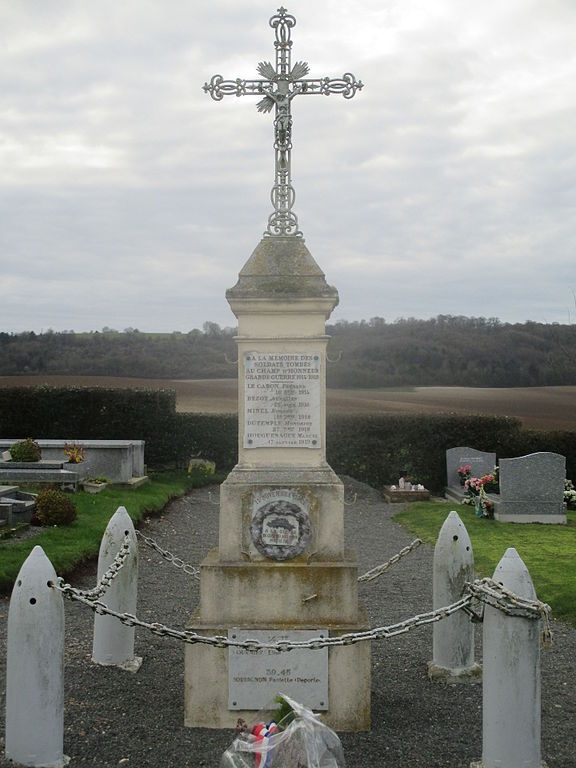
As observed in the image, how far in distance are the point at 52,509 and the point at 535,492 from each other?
370 inches

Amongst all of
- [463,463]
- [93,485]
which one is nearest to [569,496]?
[463,463]

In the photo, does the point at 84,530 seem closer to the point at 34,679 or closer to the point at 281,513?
the point at 281,513

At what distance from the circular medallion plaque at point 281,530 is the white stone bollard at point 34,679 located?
158 cm

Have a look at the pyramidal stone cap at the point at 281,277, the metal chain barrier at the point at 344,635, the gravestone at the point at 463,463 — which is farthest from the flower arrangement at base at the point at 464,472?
the metal chain barrier at the point at 344,635

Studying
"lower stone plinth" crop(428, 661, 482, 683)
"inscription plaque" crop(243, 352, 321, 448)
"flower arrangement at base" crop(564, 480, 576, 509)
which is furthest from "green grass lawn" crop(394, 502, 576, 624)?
"inscription plaque" crop(243, 352, 321, 448)

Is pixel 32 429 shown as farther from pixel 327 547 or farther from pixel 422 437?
pixel 327 547

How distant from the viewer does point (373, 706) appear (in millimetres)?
5766

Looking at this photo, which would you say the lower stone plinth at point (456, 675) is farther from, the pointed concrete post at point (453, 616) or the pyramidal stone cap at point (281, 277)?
the pyramidal stone cap at point (281, 277)

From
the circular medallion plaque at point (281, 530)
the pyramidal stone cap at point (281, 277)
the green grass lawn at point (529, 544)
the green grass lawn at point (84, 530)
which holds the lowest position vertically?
the green grass lawn at point (529, 544)

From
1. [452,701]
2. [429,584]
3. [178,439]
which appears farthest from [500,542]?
[178,439]

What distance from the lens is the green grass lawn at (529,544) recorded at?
9.15 meters

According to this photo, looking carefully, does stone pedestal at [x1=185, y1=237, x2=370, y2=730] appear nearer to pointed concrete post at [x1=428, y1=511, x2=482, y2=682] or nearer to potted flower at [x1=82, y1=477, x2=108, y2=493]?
pointed concrete post at [x1=428, y1=511, x2=482, y2=682]

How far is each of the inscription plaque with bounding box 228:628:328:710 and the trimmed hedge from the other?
625 inches

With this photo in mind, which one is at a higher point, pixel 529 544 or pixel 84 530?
pixel 84 530
